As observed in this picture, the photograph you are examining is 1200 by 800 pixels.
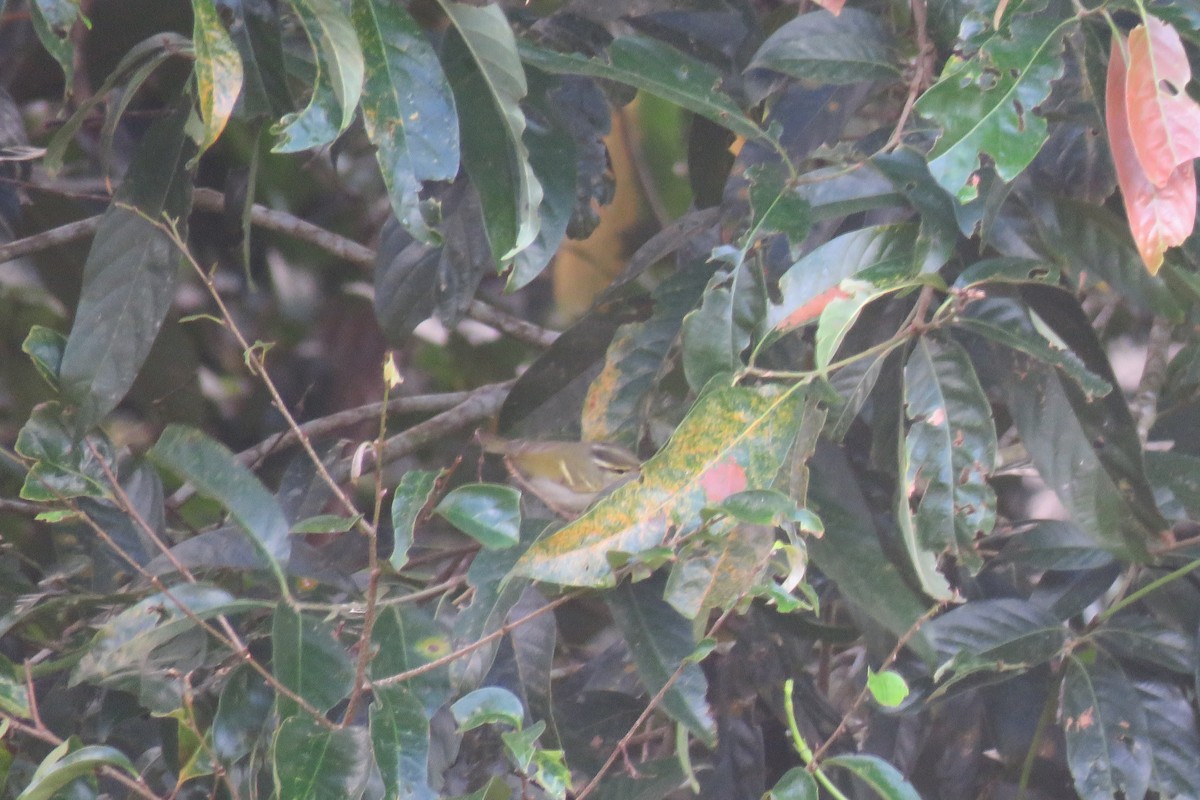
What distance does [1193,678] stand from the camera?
92 cm

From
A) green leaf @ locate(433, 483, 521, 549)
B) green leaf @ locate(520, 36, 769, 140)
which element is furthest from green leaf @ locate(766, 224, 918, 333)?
green leaf @ locate(433, 483, 521, 549)

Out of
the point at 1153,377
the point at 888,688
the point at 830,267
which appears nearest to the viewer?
the point at 888,688

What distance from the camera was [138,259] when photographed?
908 millimetres

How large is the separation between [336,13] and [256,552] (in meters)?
0.39

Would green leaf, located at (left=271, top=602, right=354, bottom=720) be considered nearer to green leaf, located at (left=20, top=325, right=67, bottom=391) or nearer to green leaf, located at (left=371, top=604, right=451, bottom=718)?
green leaf, located at (left=371, top=604, right=451, bottom=718)

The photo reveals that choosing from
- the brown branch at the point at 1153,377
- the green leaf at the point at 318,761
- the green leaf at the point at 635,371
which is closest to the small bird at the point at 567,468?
the green leaf at the point at 635,371

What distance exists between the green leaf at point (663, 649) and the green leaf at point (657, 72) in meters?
0.34

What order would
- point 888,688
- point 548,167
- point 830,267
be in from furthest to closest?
1. point 548,167
2. point 830,267
3. point 888,688

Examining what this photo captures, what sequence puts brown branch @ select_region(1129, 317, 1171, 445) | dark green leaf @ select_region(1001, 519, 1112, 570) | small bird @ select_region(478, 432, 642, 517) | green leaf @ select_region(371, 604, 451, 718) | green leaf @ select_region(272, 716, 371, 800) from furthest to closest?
brown branch @ select_region(1129, 317, 1171, 445) < dark green leaf @ select_region(1001, 519, 1112, 570) < small bird @ select_region(478, 432, 642, 517) < green leaf @ select_region(371, 604, 451, 718) < green leaf @ select_region(272, 716, 371, 800)

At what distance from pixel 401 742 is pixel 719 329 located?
34 centimetres

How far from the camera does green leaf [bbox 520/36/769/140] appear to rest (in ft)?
2.43

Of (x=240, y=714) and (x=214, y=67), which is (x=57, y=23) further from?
(x=240, y=714)

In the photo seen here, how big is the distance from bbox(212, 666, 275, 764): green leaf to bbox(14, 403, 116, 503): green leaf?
0.17 m

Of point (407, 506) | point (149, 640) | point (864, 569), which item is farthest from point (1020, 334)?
point (149, 640)
